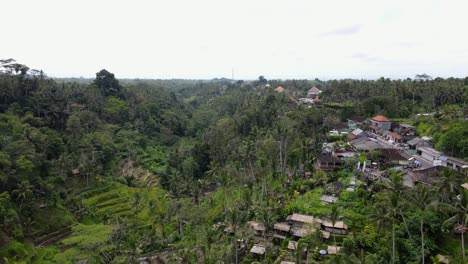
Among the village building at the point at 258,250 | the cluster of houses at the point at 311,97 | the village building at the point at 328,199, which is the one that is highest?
the cluster of houses at the point at 311,97

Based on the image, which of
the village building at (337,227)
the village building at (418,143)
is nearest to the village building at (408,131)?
the village building at (418,143)

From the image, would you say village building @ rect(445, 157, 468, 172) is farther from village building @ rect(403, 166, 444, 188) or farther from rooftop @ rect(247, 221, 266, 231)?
rooftop @ rect(247, 221, 266, 231)

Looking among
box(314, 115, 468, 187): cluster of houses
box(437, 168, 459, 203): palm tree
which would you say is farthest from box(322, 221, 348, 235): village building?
box(314, 115, 468, 187): cluster of houses

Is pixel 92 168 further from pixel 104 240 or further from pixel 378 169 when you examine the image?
pixel 378 169

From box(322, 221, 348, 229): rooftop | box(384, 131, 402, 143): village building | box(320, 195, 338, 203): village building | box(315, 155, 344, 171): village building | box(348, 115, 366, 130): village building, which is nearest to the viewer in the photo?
box(322, 221, 348, 229): rooftop

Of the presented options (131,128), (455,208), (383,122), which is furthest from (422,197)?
(131,128)

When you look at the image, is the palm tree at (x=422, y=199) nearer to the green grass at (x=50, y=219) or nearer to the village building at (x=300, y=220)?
the village building at (x=300, y=220)
